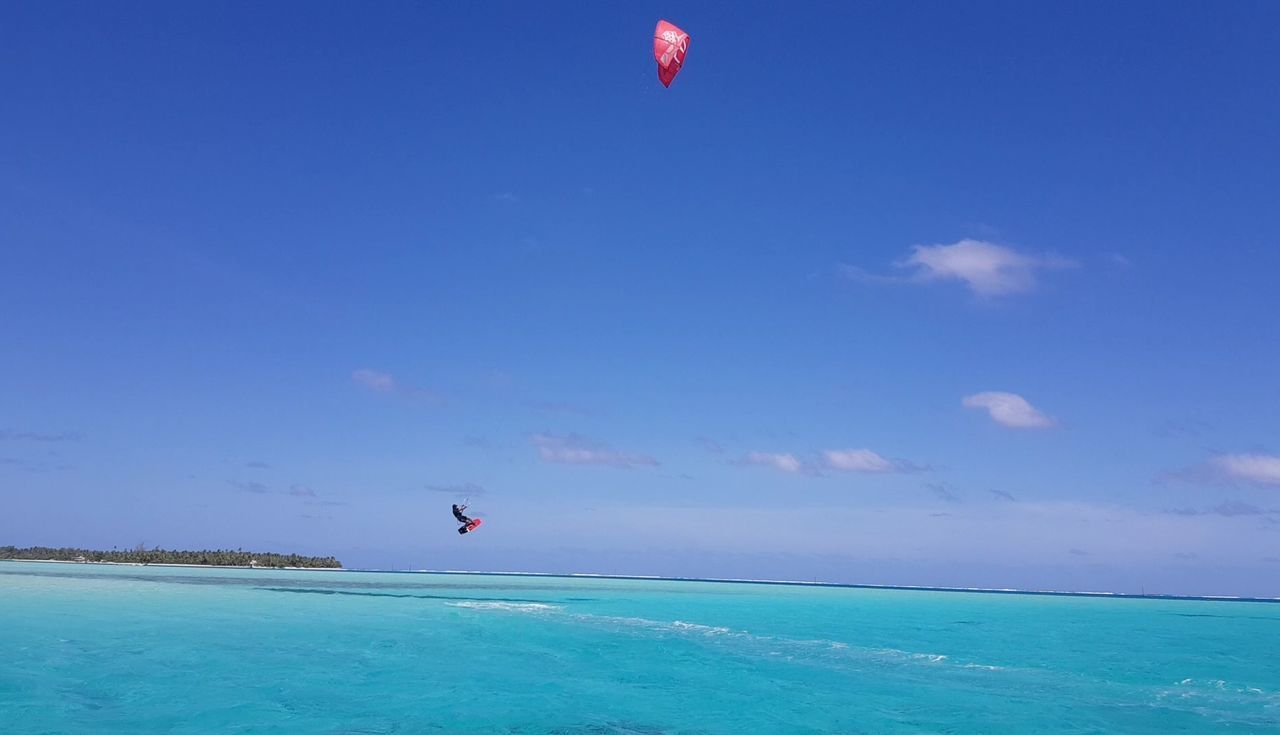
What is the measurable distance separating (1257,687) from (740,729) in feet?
72.1

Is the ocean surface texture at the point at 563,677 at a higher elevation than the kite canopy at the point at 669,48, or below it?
below

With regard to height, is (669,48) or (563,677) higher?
(669,48)

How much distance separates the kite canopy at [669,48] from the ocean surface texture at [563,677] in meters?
15.2

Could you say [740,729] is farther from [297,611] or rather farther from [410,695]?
[297,611]

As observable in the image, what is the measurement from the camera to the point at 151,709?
66.7 feet

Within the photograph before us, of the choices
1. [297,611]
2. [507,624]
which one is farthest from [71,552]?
[507,624]

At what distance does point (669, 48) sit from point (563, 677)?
1906 cm

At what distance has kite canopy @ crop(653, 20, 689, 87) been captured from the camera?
20.4m

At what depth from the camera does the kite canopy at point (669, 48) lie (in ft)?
66.9

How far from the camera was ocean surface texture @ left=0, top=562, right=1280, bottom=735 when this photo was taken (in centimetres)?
2084

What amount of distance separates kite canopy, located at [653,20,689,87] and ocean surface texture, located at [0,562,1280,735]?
15180 mm

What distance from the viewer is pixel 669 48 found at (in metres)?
21.0

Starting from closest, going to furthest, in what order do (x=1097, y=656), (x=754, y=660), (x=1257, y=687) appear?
1. (x=1257, y=687)
2. (x=754, y=660)
3. (x=1097, y=656)

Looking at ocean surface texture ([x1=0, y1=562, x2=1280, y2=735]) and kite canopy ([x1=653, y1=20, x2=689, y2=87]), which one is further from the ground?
kite canopy ([x1=653, y1=20, x2=689, y2=87])
